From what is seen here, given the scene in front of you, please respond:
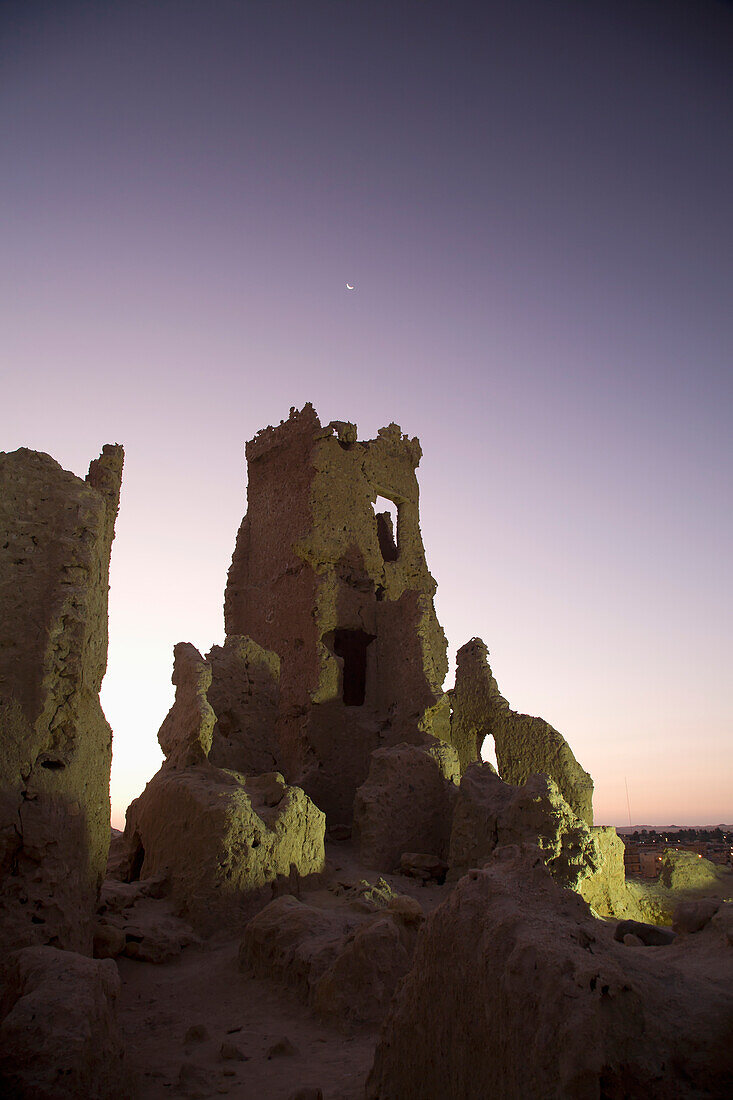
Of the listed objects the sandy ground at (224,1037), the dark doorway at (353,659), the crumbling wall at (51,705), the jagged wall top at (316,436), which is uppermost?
the jagged wall top at (316,436)

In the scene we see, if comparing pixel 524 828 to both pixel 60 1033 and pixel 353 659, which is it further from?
pixel 60 1033

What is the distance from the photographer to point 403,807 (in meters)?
10.5

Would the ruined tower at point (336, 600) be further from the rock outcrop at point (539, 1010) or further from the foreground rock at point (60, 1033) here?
the rock outcrop at point (539, 1010)

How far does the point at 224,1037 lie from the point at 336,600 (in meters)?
9.23

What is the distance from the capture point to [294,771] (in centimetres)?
1290

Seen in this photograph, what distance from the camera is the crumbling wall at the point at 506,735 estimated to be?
11891 mm

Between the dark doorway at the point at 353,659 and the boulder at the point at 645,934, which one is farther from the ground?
the dark doorway at the point at 353,659

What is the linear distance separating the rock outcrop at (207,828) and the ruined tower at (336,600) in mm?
3646

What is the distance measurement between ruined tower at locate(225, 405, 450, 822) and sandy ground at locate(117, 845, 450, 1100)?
6.17 meters

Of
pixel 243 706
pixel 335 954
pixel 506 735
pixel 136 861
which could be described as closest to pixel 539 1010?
pixel 335 954

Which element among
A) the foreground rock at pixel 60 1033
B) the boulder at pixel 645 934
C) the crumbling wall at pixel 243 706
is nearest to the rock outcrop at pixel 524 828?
the boulder at pixel 645 934

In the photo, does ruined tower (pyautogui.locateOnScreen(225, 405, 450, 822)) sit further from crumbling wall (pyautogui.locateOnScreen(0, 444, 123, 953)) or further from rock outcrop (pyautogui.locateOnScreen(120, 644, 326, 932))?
crumbling wall (pyautogui.locateOnScreen(0, 444, 123, 953))

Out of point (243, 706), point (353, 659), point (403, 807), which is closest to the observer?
point (403, 807)

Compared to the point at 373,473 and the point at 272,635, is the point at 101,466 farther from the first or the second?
the point at 373,473
